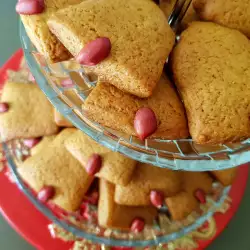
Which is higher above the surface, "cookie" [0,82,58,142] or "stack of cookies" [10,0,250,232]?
"stack of cookies" [10,0,250,232]

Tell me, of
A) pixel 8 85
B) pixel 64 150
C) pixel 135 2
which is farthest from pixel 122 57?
pixel 8 85

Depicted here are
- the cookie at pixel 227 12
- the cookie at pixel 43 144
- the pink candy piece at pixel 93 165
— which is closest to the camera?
the cookie at pixel 227 12

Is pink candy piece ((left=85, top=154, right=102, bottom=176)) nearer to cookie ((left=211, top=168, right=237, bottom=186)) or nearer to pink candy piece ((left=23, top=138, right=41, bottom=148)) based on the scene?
pink candy piece ((left=23, top=138, right=41, bottom=148))

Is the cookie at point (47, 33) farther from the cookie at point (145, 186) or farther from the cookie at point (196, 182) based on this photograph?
the cookie at point (196, 182)

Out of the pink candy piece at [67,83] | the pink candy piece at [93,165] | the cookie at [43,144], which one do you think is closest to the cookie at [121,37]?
the pink candy piece at [67,83]

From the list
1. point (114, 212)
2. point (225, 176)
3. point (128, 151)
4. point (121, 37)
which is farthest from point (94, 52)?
point (225, 176)

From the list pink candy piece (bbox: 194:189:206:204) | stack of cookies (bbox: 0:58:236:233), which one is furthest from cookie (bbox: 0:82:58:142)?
pink candy piece (bbox: 194:189:206:204)

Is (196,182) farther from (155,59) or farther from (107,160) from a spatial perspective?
(155,59)
